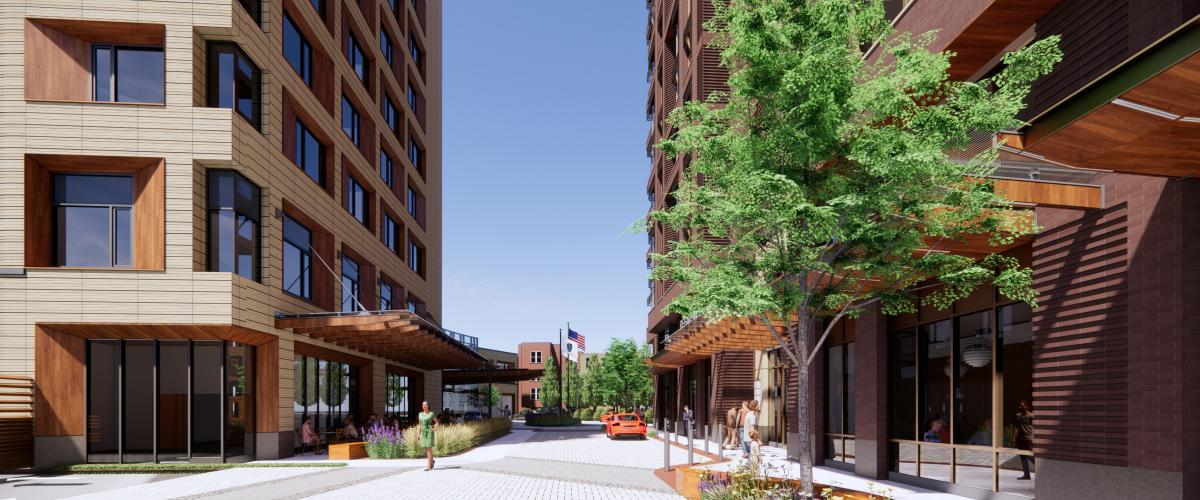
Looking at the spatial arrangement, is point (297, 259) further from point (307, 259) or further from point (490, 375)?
point (490, 375)

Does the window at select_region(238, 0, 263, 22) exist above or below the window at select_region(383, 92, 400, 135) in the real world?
below

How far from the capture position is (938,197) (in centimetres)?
1125

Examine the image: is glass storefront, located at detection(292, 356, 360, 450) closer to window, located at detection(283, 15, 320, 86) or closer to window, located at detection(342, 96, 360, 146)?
window, located at detection(342, 96, 360, 146)

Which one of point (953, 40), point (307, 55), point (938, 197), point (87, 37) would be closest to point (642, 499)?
point (938, 197)

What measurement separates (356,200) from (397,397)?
13.1 metres

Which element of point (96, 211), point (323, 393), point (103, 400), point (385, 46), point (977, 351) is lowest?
point (323, 393)

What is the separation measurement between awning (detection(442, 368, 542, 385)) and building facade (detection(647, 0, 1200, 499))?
Result: 36.6 meters

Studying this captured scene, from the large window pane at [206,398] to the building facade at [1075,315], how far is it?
1720 centimetres

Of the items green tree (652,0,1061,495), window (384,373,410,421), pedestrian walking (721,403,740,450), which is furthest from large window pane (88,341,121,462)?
window (384,373,410,421)

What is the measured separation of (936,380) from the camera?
1623 cm

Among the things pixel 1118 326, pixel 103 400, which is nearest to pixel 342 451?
pixel 103 400

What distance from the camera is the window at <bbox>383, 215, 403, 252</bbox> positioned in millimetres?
42719

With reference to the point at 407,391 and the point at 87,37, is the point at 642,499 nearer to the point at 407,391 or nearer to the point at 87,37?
the point at 87,37

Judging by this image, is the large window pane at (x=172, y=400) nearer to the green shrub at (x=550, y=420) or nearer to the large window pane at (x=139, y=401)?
the large window pane at (x=139, y=401)
